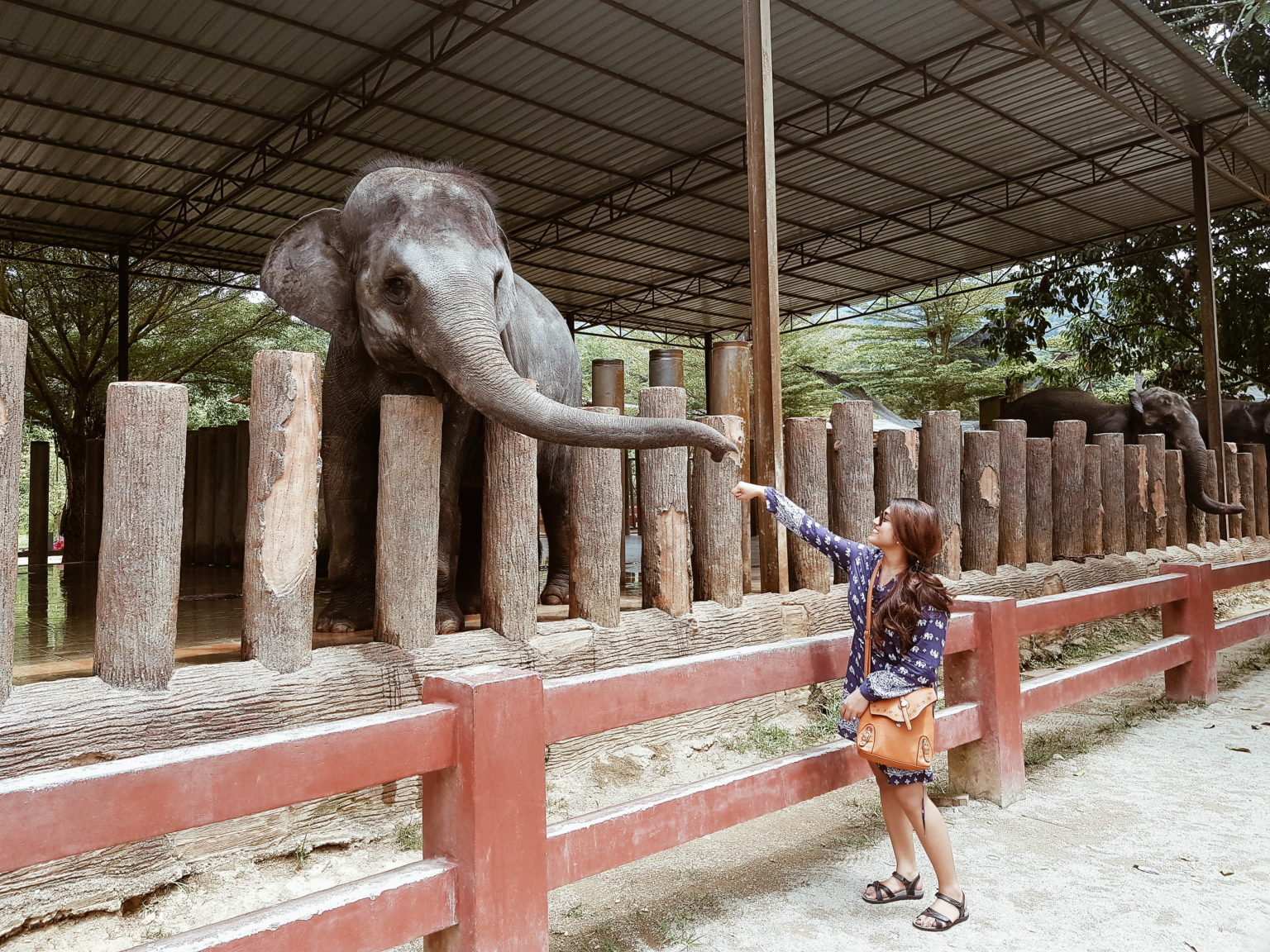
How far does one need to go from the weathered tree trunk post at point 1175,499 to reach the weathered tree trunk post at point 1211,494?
1.73ft

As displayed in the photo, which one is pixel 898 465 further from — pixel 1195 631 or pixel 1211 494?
pixel 1211 494

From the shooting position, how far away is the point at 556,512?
4.69 metres

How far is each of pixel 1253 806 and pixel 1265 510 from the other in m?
7.61

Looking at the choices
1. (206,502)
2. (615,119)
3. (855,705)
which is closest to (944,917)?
(855,705)

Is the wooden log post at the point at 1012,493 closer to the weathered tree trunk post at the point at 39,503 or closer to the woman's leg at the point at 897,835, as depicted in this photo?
the woman's leg at the point at 897,835

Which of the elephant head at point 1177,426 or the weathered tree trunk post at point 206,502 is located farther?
the weathered tree trunk post at point 206,502

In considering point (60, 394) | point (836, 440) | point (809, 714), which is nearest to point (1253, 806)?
point (809, 714)

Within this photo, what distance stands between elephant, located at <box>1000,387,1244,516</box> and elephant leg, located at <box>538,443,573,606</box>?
559 cm

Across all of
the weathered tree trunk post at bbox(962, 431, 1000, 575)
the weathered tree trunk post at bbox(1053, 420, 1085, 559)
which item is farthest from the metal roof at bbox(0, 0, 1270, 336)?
the weathered tree trunk post at bbox(962, 431, 1000, 575)

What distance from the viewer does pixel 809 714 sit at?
4211 millimetres

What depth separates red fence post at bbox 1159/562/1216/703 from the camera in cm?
484

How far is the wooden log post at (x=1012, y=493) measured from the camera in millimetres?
5266

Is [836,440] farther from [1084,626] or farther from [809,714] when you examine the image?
[1084,626]

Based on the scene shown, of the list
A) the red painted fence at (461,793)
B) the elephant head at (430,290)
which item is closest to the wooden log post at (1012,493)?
the elephant head at (430,290)
